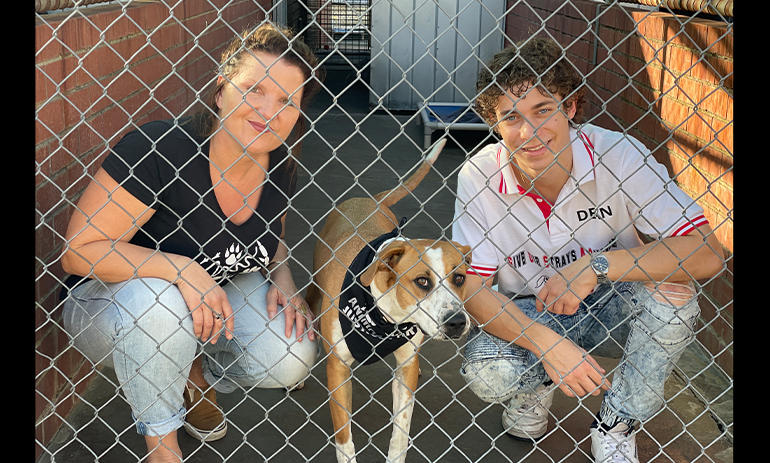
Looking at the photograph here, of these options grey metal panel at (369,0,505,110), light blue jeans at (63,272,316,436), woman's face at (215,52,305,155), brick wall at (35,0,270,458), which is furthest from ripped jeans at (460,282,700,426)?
grey metal panel at (369,0,505,110)

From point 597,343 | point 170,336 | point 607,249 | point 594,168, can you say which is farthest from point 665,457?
point 170,336

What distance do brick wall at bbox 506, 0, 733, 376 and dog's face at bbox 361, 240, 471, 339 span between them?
726mm

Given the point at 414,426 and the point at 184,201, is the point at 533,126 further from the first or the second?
the point at 414,426

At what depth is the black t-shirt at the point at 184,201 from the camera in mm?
2148

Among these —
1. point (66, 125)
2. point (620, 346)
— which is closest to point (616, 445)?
point (620, 346)

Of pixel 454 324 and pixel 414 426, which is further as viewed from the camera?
pixel 414 426

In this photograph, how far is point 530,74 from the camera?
234 centimetres

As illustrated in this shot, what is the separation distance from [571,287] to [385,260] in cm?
67

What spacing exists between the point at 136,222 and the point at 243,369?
2.29 ft

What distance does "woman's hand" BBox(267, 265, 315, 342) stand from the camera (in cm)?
247

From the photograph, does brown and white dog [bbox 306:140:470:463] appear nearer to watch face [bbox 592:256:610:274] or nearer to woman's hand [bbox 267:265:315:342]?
woman's hand [bbox 267:265:315:342]

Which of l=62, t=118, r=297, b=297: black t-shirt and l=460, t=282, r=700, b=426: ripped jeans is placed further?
l=460, t=282, r=700, b=426: ripped jeans

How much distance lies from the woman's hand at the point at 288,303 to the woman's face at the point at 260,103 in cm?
50
